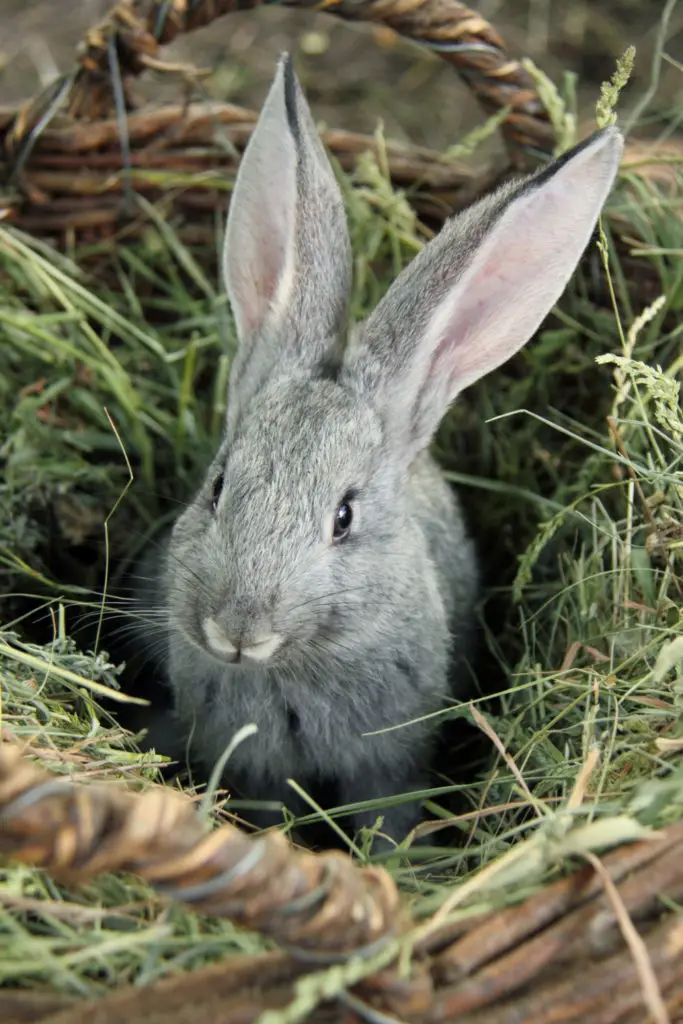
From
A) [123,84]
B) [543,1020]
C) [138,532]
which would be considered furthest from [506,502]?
[543,1020]

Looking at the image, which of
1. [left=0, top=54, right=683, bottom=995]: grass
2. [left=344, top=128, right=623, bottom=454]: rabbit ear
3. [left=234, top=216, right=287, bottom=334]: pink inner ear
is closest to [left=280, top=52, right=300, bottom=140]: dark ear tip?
[left=234, top=216, right=287, bottom=334]: pink inner ear

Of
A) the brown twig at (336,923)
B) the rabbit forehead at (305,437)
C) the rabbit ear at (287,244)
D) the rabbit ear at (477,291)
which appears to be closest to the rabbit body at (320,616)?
the rabbit forehead at (305,437)

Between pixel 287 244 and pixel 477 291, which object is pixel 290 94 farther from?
pixel 477 291

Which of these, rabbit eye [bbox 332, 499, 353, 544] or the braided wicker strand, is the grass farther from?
rabbit eye [bbox 332, 499, 353, 544]

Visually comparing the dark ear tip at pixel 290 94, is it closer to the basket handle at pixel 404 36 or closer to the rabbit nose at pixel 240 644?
the basket handle at pixel 404 36

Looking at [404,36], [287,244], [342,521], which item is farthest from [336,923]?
[404,36]

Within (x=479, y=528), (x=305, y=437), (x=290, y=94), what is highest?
(x=290, y=94)
